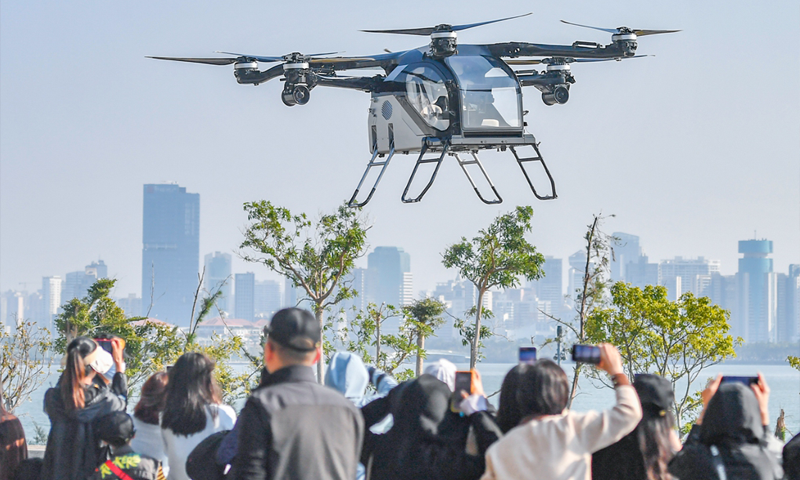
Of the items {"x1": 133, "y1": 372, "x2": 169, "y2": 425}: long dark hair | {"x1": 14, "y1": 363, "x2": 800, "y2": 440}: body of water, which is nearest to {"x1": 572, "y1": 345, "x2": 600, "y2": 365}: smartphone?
{"x1": 133, "y1": 372, "x2": 169, "y2": 425}: long dark hair

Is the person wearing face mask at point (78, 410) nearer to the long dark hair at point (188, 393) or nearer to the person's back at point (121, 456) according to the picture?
the person's back at point (121, 456)

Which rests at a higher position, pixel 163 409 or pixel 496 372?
pixel 163 409

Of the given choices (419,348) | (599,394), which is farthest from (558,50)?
(599,394)

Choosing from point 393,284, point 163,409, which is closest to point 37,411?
point 393,284

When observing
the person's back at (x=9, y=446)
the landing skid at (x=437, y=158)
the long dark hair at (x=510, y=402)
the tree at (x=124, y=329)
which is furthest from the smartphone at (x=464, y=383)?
the tree at (x=124, y=329)

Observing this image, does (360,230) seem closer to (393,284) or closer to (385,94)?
(385,94)

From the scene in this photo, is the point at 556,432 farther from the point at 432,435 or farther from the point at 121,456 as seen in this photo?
the point at 121,456
